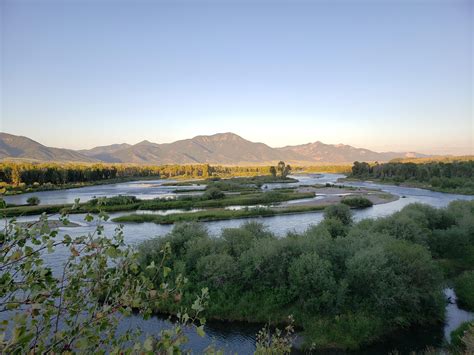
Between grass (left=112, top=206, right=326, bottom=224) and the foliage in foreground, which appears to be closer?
the foliage in foreground

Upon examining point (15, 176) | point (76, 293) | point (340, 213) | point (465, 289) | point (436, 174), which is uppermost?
point (76, 293)

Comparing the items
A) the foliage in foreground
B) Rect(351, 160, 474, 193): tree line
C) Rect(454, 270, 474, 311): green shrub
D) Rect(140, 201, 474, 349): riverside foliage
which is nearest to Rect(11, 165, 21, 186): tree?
Rect(140, 201, 474, 349): riverside foliage

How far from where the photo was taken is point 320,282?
20.2 m

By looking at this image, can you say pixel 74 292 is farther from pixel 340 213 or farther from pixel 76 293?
pixel 340 213

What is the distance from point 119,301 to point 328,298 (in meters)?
18.5

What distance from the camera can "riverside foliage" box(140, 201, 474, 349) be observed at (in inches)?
749

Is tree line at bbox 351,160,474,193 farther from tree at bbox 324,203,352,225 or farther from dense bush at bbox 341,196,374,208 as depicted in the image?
tree at bbox 324,203,352,225

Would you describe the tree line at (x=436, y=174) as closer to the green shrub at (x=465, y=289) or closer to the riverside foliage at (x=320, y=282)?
the green shrub at (x=465, y=289)

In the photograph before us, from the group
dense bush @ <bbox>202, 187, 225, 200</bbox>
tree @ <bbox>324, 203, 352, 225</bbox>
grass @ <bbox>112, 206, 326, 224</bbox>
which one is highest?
tree @ <bbox>324, 203, 352, 225</bbox>

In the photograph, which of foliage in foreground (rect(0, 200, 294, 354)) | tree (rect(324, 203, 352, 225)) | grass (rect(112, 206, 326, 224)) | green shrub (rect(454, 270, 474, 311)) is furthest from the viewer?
grass (rect(112, 206, 326, 224))

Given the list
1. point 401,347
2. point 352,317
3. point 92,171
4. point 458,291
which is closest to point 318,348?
point 352,317

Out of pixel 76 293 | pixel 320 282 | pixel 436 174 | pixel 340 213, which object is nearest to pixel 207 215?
pixel 340 213

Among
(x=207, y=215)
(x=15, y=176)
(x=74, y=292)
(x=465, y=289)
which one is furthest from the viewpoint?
(x=15, y=176)

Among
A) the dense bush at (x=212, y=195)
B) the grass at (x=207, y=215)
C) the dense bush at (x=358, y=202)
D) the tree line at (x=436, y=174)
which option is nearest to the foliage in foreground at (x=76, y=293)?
the grass at (x=207, y=215)
